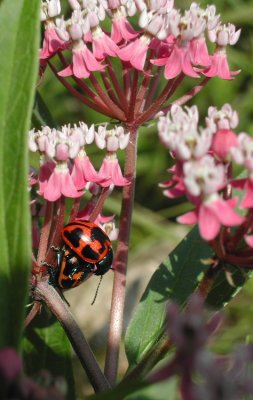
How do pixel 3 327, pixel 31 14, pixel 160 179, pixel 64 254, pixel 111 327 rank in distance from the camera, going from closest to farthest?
pixel 3 327, pixel 31 14, pixel 64 254, pixel 111 327, pixel 160 179

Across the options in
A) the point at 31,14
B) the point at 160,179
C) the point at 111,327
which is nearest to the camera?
the point at 31,14

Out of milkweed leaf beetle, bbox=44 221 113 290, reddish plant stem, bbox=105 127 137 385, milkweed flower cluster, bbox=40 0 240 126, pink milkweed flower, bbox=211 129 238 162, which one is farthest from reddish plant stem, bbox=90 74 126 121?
pink milkweed flower, bbox=211 129 238 162

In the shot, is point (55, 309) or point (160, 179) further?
point (160, 179)

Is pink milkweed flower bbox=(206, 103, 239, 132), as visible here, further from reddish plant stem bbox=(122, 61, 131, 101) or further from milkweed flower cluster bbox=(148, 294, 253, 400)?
milkweed flower cluster bbox=(148, 294, 253, 400)

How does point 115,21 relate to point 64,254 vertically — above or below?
above

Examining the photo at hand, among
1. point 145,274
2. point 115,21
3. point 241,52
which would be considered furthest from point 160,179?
point 115,21

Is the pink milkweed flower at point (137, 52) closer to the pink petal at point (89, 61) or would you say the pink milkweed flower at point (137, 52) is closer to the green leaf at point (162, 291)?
the pink petal at point (89, 61)

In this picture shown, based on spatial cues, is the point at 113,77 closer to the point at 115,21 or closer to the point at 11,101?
the point at 115,21
